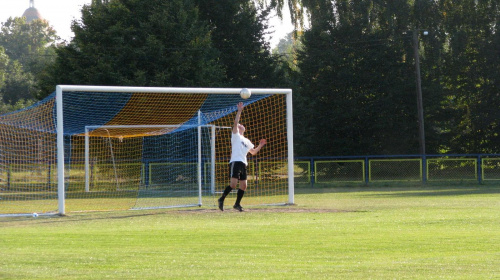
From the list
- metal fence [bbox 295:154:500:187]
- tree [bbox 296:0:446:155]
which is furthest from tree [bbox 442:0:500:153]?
metal fence [bbox 295:154:500:187]

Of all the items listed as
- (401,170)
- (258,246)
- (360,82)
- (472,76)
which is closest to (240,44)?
(360,82)

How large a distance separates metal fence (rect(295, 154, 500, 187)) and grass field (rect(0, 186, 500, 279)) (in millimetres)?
17055

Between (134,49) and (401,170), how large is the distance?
556 inches

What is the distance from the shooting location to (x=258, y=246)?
9.33m

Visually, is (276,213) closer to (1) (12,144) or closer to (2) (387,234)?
(2) (387,234)

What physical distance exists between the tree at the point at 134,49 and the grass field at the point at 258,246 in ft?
63.5

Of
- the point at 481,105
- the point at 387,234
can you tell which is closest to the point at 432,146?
the point at 481,105

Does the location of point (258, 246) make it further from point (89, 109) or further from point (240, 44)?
point (240, 44)

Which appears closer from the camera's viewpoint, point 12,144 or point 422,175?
point 12,144

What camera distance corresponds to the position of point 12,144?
2506 cm

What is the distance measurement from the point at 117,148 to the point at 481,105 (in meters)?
23.6

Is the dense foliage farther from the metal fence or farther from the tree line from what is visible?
the metal fence

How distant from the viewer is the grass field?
24.0ft

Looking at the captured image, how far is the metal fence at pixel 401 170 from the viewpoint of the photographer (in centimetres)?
3175
